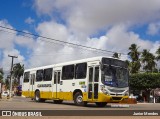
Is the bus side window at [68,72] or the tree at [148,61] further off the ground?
the tree at [148,61]

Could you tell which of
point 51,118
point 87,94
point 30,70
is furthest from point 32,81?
point 51,118

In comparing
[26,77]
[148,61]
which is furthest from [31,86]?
[148,61]

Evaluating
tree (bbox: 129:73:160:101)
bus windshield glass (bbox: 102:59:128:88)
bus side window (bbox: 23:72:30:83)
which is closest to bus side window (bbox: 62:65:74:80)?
bus windshield glass (bbox: 102:59:128:88)

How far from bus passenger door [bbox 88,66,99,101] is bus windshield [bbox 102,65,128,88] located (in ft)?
1.72

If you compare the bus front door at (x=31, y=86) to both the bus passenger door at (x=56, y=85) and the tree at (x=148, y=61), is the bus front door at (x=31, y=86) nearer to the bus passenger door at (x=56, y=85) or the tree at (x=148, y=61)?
the bus passenger door at (x=56, y=85)

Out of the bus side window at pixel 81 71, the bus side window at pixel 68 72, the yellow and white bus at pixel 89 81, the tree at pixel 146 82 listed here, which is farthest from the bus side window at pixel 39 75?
the tree at pixel 146 82

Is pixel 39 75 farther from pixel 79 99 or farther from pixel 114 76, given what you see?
pixel 114 76

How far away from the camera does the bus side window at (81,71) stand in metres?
23.8

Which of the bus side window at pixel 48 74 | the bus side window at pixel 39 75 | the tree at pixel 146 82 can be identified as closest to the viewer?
the bus side window at pixel 48 74

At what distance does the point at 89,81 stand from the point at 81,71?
131cm

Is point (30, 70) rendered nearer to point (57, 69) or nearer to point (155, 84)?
point (57, 69)

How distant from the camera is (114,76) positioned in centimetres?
2261

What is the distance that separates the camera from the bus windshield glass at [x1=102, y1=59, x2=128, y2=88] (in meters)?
22.3

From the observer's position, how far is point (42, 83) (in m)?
29.5
